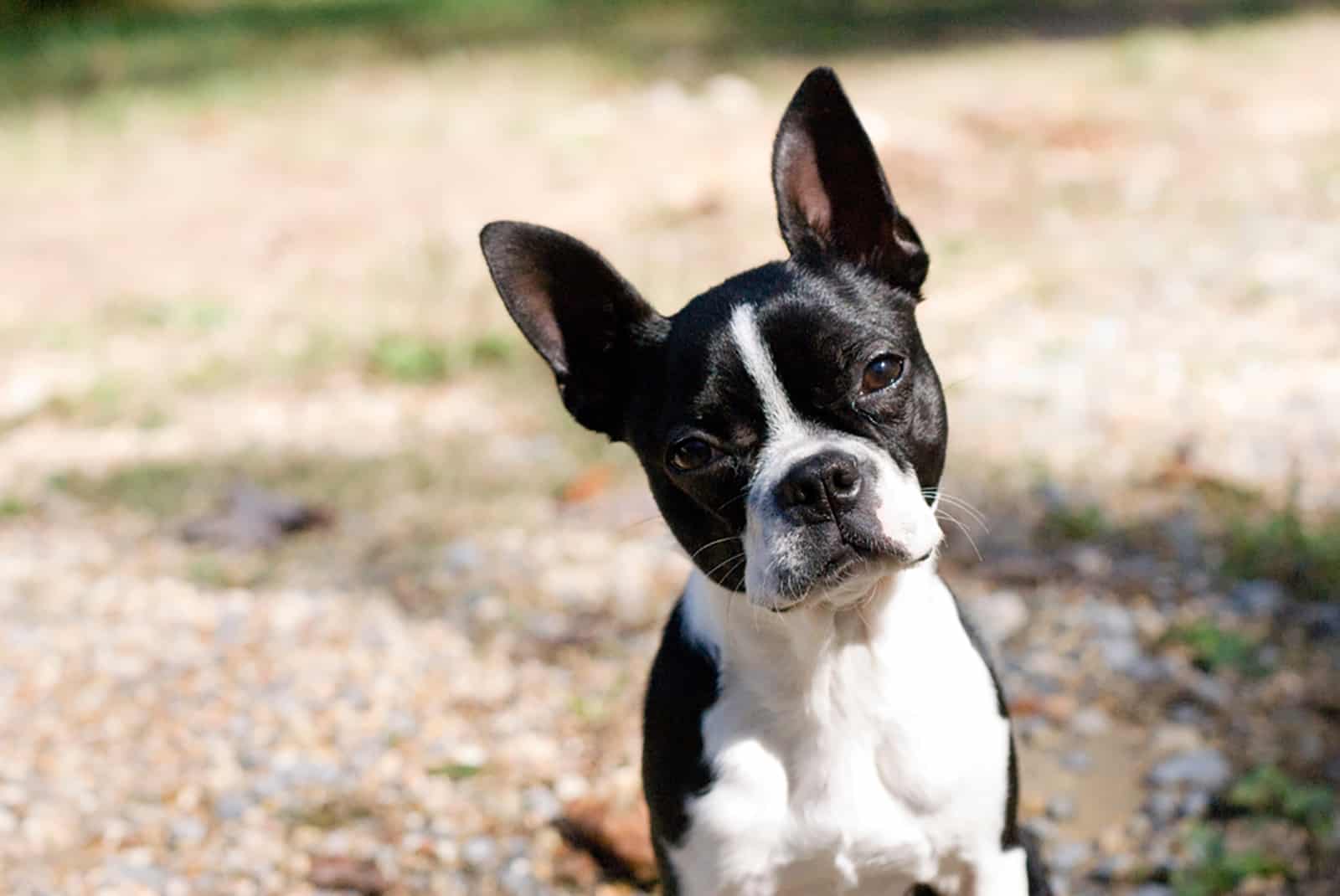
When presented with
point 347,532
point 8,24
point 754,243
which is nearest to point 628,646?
point 347,532

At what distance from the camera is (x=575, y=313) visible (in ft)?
9.76

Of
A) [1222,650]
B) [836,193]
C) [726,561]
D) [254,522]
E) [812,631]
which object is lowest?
[254,522]

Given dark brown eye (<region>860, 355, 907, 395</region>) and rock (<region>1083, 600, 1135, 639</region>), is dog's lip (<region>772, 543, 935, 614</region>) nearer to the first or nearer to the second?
dark brown eye (<region>860, 355, 907, 395</region>)

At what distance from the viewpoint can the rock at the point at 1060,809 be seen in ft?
11.8

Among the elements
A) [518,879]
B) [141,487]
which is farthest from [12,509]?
[518,879]

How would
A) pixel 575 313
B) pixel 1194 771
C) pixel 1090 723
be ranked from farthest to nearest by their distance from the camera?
pixel 1090 723 → pixel 1194 771 → pixel 575 313

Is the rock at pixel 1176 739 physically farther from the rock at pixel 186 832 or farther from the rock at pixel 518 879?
the rock at pixel 186 832

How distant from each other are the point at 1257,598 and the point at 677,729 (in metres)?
2.16

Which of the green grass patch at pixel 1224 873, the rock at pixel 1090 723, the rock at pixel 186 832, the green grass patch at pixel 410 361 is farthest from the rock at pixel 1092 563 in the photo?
the green grass patch at pixel 410 361

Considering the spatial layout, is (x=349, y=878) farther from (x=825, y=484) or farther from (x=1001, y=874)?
(x=825, y=484)

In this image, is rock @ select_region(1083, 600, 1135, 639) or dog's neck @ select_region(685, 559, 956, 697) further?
rock @ select_region(1083, 600, 1135, 639)

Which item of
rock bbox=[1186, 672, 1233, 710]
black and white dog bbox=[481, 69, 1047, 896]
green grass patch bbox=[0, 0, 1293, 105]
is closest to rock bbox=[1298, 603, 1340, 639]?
rock bbox=[1186, 672, 1233, 710]

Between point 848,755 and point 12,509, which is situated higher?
point 848,755

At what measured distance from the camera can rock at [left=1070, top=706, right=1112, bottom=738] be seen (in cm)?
388
